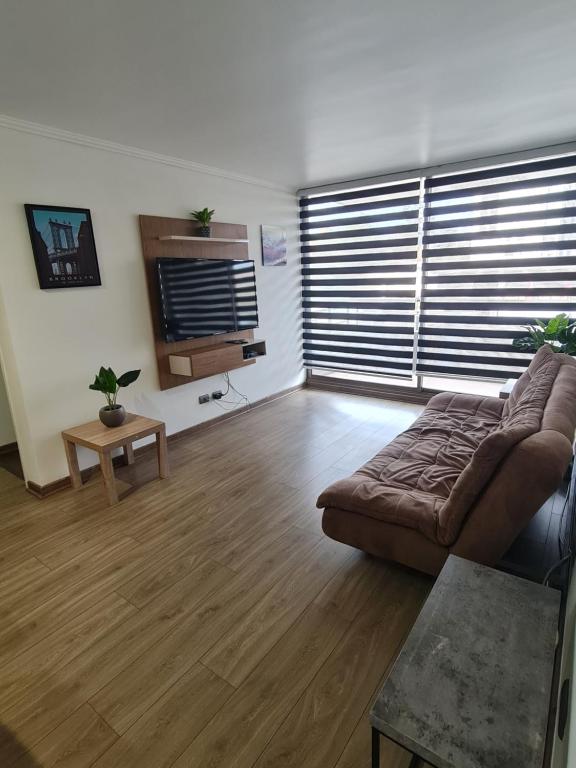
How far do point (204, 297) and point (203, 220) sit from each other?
698 millimetres

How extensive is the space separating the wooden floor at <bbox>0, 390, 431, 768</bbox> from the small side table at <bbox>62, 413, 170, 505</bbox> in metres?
0.14

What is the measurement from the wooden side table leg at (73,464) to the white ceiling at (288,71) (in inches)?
85.9

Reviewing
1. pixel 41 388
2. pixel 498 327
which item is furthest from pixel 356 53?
pixel 498 327

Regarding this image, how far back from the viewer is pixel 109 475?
9.00 feet

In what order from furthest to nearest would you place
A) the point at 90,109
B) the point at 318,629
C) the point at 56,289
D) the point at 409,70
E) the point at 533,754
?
the point at 56,289 → the point at 90,109 → the point at 409,70 → the point at 318,629 → the point at 533,754

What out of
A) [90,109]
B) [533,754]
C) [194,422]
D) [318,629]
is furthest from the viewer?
[194,422]

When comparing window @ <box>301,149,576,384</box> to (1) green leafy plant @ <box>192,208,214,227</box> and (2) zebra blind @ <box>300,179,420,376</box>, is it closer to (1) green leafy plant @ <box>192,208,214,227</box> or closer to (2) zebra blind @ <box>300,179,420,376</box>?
(2) zebra blind @ <box>300,179,420,376</box>

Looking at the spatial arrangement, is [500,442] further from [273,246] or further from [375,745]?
[273,246]

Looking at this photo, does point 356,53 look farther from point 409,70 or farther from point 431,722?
point 431,722

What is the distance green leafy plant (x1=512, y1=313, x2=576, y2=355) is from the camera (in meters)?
3.34

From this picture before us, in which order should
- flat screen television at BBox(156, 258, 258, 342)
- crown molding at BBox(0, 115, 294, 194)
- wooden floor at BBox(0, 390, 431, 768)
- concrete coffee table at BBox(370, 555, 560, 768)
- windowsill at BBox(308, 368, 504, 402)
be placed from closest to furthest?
concrete coffee table at BBox(370, 555, 560, 768), wooden floor at BBox(0, 390, 431, 768), crown molding at BBox(0, 115, 294, 194), flat screen television at BBox(156, 258, 258, 342), windowsill at BBox(308, 368, 504, 402)

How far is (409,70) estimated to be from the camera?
2174 millimetres

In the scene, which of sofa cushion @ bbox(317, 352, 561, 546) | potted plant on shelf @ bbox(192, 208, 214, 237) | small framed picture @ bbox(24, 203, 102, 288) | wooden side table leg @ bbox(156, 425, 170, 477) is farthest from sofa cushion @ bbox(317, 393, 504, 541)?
potted plant on shelf @ bbox(192, 208, 214, 237)

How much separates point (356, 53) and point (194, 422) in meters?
3.20
